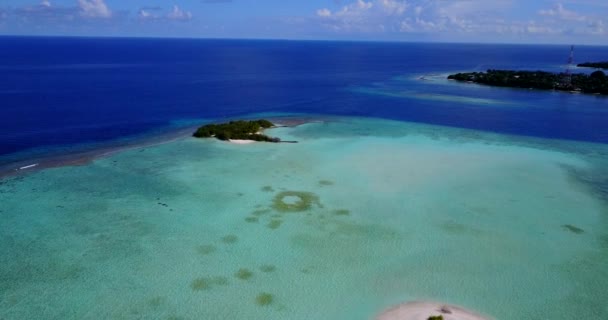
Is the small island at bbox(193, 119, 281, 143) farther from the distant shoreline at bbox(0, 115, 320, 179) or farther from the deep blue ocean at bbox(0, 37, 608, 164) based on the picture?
the deep blue ocean at bbox(0, 37, 608, 164)

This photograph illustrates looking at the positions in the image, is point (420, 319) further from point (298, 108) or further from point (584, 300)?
point (298, 108)

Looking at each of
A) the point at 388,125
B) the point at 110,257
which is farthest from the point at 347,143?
the point at 110,257

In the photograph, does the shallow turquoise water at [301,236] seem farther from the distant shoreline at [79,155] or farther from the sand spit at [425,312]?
the distant shoreline at [79,155]

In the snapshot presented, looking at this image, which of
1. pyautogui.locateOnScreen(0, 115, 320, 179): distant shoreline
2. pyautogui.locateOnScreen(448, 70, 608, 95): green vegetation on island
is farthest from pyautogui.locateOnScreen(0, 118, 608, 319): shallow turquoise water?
pyautogui.locateOnScreen(448, 70, 608, 95): green vegetation on island

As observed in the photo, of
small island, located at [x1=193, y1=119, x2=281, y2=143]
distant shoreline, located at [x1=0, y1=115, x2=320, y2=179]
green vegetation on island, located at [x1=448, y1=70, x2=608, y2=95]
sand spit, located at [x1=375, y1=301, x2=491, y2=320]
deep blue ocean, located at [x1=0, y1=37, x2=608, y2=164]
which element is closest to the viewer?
sand spit, located at [x1=375, y1=301, x2=491, y2=320]

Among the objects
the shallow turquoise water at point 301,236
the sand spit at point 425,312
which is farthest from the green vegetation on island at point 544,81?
the sand spit at point 425,312

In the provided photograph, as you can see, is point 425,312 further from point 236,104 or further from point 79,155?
point 236,104

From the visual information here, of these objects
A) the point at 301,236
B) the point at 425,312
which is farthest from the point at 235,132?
the point at 425,312
